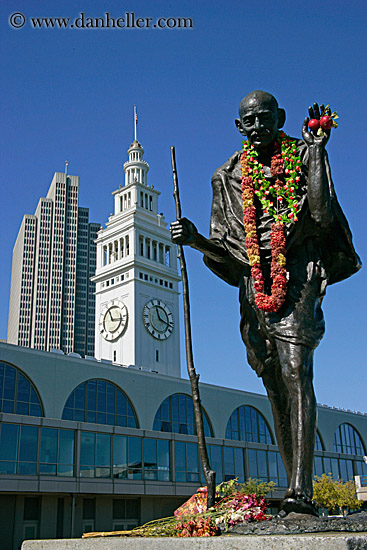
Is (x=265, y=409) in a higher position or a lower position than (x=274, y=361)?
higher

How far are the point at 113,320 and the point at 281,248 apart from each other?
284 feet

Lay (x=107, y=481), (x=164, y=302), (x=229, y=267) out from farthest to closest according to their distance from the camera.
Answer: (x=164, y=302) < (x=107, y=481) < (x=229, y=267)

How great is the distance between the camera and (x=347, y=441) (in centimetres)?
6562

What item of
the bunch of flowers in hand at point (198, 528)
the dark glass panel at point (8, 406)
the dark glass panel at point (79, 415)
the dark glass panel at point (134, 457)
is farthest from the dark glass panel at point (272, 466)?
the bunch of flowers in hand at point (198, 528)

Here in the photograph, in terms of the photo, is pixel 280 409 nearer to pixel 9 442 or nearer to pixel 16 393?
pixel 9 442

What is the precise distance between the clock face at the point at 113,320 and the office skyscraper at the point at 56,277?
205 feet

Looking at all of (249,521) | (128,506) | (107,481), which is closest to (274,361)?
(249,521)

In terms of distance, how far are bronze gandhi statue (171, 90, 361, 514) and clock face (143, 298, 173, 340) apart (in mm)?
82856

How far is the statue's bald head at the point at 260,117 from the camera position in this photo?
4.22m

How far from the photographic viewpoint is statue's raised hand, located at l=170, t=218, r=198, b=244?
13.3 feet

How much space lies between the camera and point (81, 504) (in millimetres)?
41500

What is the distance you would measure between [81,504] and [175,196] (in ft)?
134

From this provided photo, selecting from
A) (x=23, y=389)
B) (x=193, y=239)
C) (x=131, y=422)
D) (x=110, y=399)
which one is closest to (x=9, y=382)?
(x=23, y=389)

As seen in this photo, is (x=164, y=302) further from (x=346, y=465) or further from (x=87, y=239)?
(x=87, y=239)
